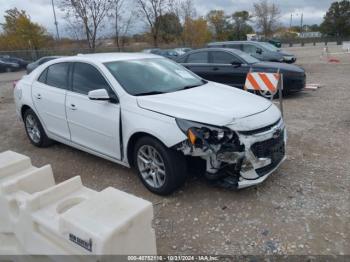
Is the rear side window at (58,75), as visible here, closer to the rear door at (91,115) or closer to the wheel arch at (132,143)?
the rear door at (91,115)

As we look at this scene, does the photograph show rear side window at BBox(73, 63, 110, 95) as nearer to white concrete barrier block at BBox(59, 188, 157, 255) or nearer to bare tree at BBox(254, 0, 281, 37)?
white concrete barrier block at BBox(59, 188, 157, 255)

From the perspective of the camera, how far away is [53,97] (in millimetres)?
4707

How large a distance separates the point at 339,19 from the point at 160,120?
77.7 meters

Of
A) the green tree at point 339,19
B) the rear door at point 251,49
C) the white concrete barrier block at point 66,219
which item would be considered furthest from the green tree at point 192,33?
the white concrete barrier block at point 66,219

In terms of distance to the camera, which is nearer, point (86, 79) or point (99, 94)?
point (99, 94)

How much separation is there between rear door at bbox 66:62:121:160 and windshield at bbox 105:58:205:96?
0.71 ft

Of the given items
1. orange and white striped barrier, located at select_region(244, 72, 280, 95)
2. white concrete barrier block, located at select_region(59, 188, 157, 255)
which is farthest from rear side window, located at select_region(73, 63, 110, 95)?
orange and white striped barrier, located at select_region(244, 72, 280, 95)

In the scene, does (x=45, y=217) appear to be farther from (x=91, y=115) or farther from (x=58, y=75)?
(x=58, y=75)

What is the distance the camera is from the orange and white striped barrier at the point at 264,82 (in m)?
5.75

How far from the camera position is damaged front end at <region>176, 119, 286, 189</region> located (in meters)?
3.26

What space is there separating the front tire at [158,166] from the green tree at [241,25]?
6321cm

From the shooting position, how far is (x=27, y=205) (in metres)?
2.30

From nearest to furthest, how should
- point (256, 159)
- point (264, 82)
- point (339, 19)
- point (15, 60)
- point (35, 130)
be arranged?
point (256, 159) < point (35, 130) < point (264, 82) < point (15, 60) < point (339, 19)

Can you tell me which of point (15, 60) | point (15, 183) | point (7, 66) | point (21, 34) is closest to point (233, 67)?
point (15, 183)
